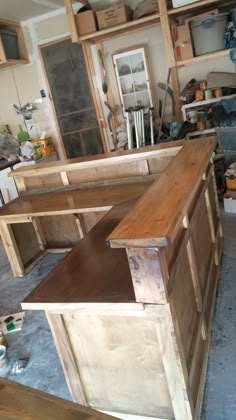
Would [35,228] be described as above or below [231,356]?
above

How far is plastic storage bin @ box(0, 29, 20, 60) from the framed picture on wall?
1323 mm

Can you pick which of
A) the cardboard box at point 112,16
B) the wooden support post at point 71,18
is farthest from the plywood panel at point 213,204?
the wooden support post at point 71,18

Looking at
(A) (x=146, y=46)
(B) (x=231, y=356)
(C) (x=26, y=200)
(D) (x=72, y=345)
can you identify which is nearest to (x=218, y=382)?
(B) (x=231, y=356)

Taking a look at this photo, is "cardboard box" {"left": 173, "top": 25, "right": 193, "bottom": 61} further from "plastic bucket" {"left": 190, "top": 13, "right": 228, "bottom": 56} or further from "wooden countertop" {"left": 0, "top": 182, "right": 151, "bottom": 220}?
"wooden countertop" {"left": 0, "top": 182, "right": 151, "bottom": 220}

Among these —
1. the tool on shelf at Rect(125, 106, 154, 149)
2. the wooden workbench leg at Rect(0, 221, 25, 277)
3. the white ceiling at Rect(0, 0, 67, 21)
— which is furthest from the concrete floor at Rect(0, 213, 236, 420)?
the white ceiling at Rect(0, 0, 67, 21)

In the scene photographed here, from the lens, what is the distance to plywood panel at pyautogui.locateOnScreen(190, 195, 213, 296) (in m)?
1.82

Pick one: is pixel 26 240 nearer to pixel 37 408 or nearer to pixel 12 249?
pixel 12 249

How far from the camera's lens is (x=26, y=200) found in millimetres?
3062

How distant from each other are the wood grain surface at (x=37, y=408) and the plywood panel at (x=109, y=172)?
2239 millimetres

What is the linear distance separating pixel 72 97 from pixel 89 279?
3.91 m

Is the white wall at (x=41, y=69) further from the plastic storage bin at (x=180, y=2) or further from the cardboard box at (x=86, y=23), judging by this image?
the plastic storage bin at (x=180, y=2)

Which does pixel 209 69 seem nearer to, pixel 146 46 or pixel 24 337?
pixel 146 46

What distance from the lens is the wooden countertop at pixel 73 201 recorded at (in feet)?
8.21

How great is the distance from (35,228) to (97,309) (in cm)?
211
